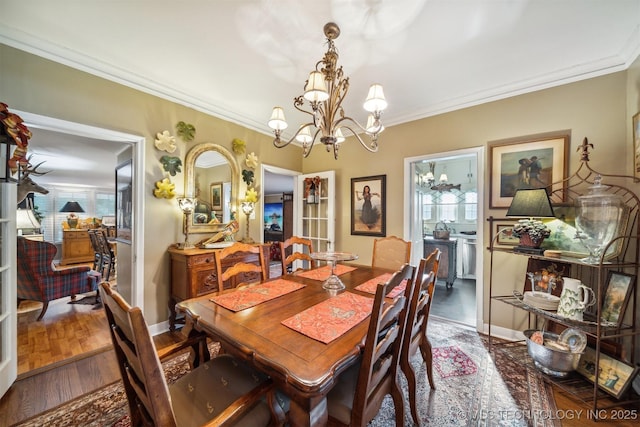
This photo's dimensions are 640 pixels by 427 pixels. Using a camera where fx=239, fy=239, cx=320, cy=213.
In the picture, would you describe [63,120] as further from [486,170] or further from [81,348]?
[486,170]

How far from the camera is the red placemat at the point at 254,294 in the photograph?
1.46 metres

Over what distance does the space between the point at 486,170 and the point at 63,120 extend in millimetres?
4064

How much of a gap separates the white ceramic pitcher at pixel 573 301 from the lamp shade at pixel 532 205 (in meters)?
0.55

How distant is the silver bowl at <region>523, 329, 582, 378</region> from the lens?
1843mm

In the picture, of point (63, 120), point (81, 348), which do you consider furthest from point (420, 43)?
point (81, 348)

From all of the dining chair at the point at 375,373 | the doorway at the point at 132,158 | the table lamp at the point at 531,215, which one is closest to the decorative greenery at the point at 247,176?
the doorway at the point at 132,158

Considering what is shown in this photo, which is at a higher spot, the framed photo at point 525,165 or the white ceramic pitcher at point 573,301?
the framed photo at point 525,165

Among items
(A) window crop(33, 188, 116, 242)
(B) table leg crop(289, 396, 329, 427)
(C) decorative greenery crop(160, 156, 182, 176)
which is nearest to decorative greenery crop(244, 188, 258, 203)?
(C) decorative greenery crop(160, 156, 182, 176)

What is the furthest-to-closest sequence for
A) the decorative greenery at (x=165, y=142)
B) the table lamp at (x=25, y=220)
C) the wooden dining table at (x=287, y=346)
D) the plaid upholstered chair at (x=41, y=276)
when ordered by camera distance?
1. the plaid upholstered chair at (x=41, y=276)
2. the decorative greenery at (x=165, y=142)
3. the table lamp at (x=25, y=220)
4. the wooden dining table at (x=287, y=346)

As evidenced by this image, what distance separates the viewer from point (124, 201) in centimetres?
311

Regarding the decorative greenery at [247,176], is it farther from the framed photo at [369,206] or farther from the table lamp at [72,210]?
the table lamp at [72,210]

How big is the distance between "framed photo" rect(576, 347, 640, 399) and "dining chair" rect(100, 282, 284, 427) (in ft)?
7.13

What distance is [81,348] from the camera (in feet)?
7.63

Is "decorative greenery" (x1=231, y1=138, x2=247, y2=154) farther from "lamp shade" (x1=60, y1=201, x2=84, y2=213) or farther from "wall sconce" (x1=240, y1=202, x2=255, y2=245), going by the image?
"lamp shade" (x1=60, y1=201, x2=84, y2=213)
